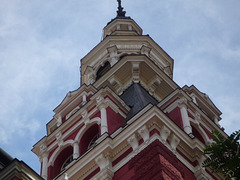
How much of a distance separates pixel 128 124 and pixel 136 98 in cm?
667

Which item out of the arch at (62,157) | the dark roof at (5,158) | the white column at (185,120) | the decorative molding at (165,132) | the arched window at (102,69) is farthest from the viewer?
the arched window at (102,69)

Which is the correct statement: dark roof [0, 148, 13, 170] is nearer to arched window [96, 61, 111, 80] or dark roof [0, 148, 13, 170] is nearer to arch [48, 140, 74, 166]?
arch [48, 140, 74, 166]

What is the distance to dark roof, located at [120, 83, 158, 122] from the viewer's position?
31.0 m

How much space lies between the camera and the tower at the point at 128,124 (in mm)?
24531

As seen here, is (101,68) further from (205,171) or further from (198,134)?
(205,171)

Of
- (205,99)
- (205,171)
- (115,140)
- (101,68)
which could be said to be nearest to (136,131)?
(115,140)

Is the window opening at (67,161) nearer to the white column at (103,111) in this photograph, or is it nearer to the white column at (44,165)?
the white column at (44,165)

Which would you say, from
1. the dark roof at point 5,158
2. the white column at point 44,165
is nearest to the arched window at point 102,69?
the white column at point 44,165

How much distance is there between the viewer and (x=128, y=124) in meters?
26.1

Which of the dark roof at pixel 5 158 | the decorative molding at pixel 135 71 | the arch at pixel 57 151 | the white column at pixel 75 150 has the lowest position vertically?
the dark roof at pixel 5 158

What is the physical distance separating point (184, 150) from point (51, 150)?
8376 mm

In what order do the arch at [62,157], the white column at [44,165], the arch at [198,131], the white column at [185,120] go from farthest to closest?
the arch at [198,131] < the arch at [62,157] < the white column at [44,165] < the white column at [185,120]

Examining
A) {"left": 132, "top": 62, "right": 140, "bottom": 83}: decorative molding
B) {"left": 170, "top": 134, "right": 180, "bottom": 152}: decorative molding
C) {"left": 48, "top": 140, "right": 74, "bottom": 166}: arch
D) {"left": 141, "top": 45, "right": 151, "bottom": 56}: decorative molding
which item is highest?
{"left": 141, "top": 45, "right": 151, "bottom": 56}: decorative molding

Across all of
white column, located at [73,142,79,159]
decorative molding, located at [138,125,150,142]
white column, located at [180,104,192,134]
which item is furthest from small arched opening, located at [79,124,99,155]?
decorative molding, located at [138,125,150,142]
